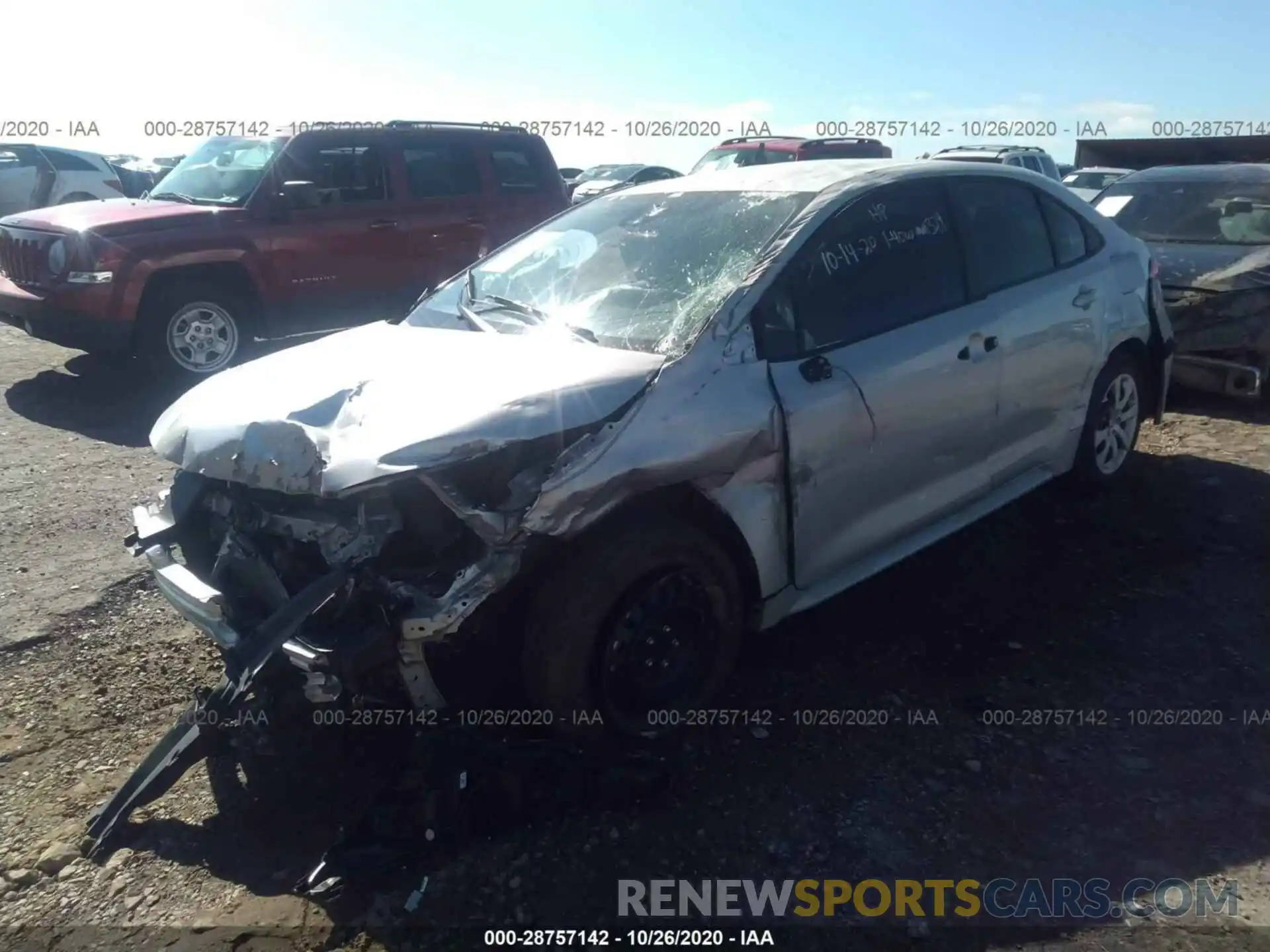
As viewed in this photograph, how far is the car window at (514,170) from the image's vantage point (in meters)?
8.88

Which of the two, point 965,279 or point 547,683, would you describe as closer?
point 547,683

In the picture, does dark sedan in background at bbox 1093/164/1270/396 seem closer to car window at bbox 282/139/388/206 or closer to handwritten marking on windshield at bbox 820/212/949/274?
handwritten marking on windshield at bbox 820/212/949/274

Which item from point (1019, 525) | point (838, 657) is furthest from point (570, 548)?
point (1019, 525)

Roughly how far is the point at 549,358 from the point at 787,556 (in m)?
1.01

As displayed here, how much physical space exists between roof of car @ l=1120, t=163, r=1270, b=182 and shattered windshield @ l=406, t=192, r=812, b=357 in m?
5.60

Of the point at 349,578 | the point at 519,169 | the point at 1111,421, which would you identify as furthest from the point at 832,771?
the point at 519,169

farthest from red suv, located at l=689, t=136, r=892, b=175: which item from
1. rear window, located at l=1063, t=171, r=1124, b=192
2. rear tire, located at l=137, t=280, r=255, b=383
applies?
rear tire, located at l=137, t=280, r=255, b=383

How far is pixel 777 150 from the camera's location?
14.2 m

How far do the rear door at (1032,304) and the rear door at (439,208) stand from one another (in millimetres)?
5068

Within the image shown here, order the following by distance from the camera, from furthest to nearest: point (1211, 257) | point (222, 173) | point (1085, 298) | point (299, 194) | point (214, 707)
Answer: point (222, 173) → point (299, 194) → point (1211, 257) → point (1085, 298) → point (214, 707)

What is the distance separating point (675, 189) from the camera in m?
4.03

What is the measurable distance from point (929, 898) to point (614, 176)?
19.1 meters

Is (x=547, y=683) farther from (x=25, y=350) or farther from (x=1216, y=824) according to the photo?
(x=25, y=350)

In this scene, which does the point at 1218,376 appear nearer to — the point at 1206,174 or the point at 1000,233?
the point at 1206,174
